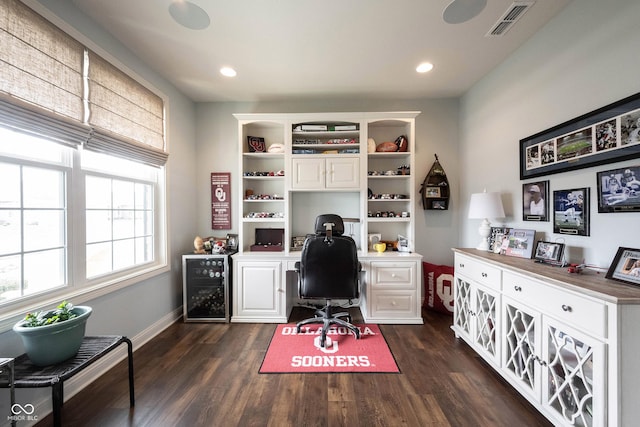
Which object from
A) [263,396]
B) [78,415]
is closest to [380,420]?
[263,396]

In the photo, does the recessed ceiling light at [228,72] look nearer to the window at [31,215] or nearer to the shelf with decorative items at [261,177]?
the shelf with decorative items at [261,177]

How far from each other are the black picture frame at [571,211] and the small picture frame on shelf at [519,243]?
0.16 metres

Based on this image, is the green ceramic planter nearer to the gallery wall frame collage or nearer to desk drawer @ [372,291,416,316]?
desk drawer @ [372,291,416,316]

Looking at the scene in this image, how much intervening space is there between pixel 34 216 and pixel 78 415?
1.28m

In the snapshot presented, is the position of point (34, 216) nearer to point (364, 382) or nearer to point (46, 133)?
point (46, 133)

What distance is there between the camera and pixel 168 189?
254 centimetres

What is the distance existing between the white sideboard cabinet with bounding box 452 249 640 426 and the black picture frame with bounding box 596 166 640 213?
0.42 m

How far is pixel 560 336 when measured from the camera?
4.28ft

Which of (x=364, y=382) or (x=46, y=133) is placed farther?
(x=364, y=382)

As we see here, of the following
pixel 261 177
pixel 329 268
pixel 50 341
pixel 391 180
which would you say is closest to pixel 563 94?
pixel 391 180

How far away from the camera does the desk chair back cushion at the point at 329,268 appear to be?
2.08 m

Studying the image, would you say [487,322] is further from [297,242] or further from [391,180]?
[297,242]

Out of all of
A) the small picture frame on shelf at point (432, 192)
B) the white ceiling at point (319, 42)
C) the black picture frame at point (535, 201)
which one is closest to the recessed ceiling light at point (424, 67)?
the white ceiling at point (319, 42)

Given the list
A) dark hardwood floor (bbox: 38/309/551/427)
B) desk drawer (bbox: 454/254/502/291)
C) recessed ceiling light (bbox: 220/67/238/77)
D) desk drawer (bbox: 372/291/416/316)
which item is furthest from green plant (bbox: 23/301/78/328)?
desk drawer (bbox: 454/254/502/291)
